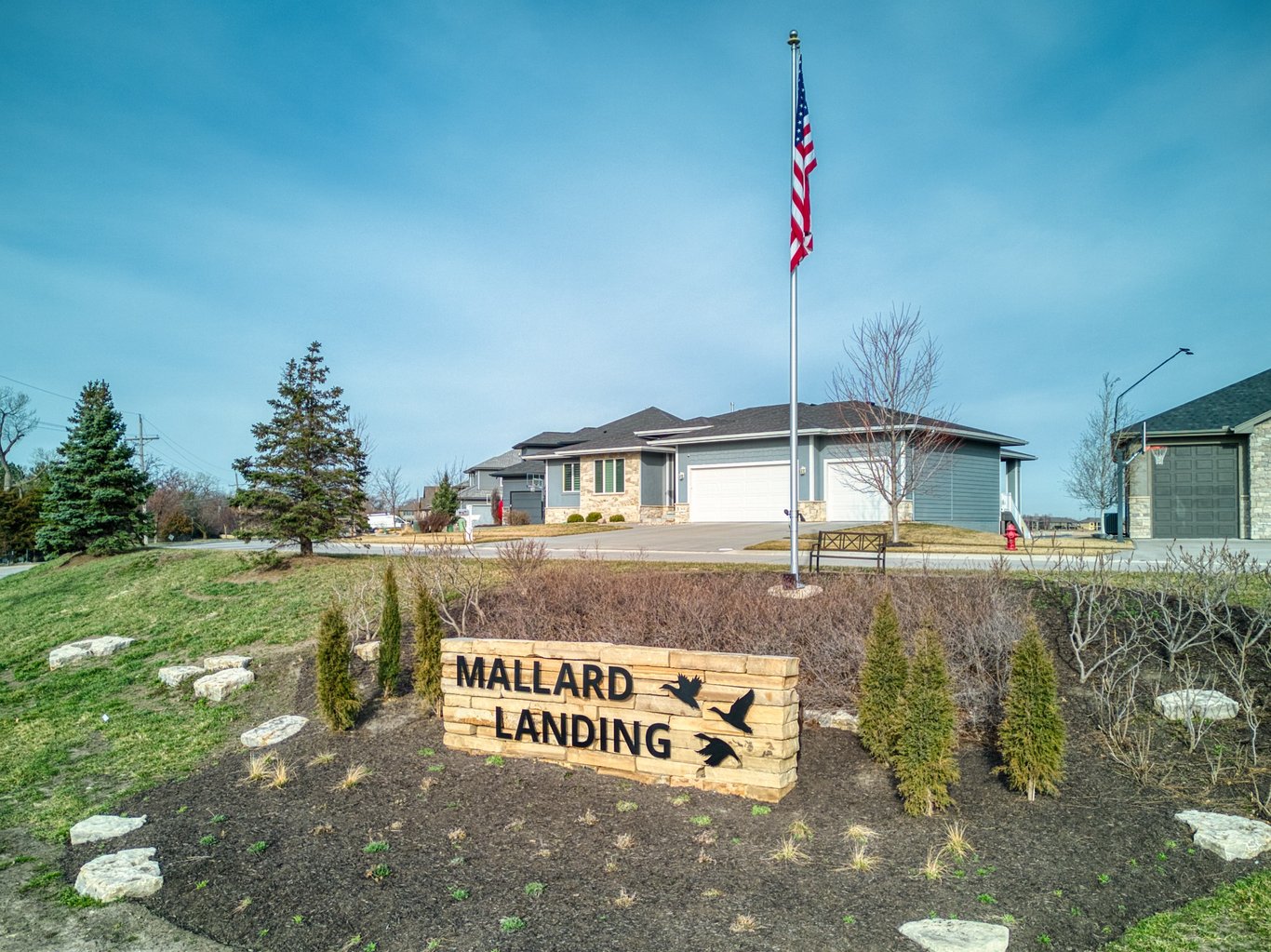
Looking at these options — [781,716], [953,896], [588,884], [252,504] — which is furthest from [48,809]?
[252,504]

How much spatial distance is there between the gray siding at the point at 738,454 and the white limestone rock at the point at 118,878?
77.1 ft

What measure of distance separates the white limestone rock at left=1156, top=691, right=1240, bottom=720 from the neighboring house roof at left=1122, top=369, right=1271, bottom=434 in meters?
20.6

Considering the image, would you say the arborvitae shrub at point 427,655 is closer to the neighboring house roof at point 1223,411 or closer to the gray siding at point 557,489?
the neighboring house roof at point 1223,411

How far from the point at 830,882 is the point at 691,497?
26.4 metres

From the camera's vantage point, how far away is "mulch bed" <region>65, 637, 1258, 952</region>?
370 cm

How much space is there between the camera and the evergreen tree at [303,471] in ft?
49.0

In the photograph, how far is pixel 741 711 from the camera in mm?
5188

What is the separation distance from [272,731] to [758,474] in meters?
23.3

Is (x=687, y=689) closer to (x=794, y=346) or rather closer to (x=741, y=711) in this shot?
(x=741, y=711)

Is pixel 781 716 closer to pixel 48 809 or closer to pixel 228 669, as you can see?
pixel 48 809

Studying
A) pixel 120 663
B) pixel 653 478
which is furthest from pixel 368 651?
pixel 653 478

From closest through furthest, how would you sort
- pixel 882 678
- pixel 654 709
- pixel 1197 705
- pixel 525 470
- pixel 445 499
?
1. pixel 882 678
2. pixel 654 709
3. pixel 1197 705
4. pixel 445 499
5. pixel 525 470

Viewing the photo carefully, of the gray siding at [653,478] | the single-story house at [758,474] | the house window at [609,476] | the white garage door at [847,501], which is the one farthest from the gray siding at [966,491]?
the house window at [609,476]

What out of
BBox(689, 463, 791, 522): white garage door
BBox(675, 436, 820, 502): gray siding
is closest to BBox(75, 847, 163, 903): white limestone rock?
BBox(675, 436, 820, 502): gray siding
